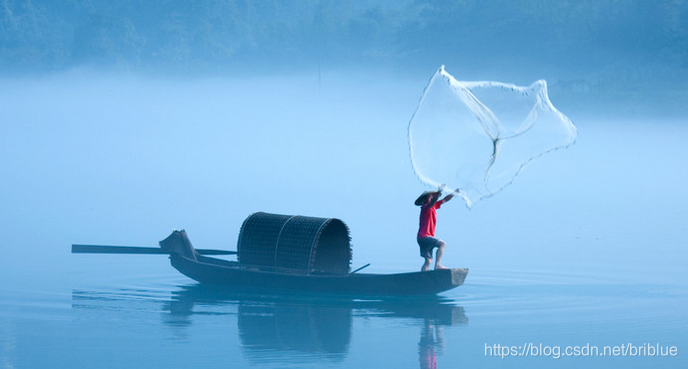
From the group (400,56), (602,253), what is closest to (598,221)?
(602,253)

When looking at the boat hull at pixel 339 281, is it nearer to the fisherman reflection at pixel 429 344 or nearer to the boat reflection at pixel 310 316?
the boat reflection at pixel 310 316

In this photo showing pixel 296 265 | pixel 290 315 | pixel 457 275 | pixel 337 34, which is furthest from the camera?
pixel 337 34

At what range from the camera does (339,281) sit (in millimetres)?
16984

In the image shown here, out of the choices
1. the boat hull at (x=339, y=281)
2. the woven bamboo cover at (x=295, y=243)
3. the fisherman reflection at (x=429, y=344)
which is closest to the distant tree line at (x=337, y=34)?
the woven bamboo cover at (x=295, y=243)

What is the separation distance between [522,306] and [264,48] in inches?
5039

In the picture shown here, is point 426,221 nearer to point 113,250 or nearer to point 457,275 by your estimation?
point 457,275

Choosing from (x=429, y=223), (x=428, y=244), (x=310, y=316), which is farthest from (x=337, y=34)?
(x=310, y=316)

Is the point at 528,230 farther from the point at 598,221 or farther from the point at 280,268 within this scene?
the point at 280,268

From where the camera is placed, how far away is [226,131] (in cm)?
12531

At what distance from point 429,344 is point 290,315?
269 centimetres

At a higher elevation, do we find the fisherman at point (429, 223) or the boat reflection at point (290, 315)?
the fisherman at point (429, 223)

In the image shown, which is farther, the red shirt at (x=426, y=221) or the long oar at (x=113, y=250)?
the long oar at (x=113, y=250)

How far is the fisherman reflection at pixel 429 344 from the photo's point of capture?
12969mm

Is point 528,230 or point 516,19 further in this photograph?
point 516,19
